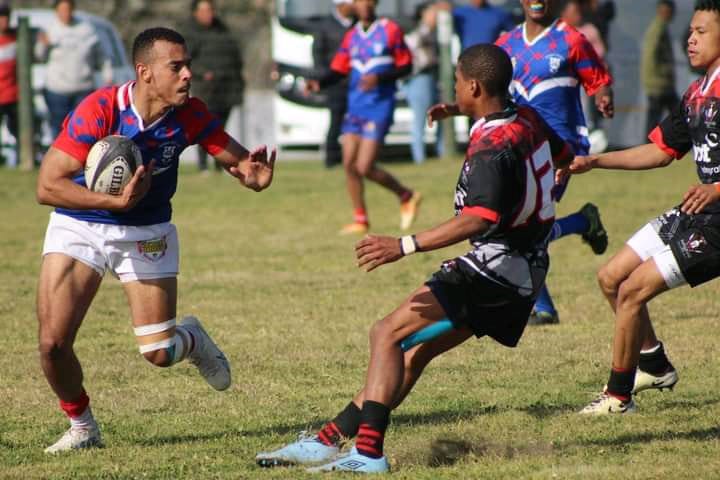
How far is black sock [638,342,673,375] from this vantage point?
268 inches

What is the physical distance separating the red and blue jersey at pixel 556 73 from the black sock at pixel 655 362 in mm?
2271

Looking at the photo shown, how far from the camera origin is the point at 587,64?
8.71 metres

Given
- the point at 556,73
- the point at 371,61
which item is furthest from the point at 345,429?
the point at 371,61

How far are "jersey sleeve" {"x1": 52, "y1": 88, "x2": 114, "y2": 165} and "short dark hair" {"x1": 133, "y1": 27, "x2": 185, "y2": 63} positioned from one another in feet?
0.88

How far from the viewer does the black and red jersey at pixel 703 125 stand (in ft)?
19.9

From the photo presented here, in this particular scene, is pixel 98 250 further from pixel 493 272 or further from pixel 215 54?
pixel 215 54

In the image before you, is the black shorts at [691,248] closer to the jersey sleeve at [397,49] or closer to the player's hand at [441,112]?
the player's hand at [441,112]

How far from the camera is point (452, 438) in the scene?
6.15 metres

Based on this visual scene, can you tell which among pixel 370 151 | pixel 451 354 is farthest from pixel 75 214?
pixel 370 151

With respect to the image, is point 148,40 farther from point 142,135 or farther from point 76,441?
point 76,441

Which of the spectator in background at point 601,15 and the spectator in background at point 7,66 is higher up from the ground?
the spectator in background at point 601,15

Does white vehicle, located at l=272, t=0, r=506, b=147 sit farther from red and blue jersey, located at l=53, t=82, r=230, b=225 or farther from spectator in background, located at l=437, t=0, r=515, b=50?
red and blue jersey, located at l=53, t=82, r=230, b=225

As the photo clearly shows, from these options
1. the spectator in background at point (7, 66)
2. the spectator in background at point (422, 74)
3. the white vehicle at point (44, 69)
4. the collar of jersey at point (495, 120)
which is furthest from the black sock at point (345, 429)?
the spectator in background at point (7, 66)

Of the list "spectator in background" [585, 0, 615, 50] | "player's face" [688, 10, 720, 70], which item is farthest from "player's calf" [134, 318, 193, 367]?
"spectator in background" [585, 0, 615, 50]
